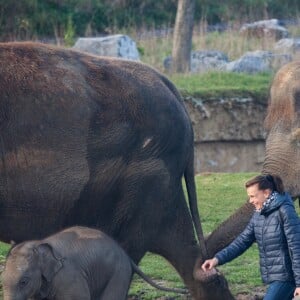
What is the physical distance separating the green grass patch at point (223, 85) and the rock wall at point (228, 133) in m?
0.10

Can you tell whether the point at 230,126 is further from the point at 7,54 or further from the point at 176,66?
the point at 7,54

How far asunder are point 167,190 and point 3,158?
1332 millimetres

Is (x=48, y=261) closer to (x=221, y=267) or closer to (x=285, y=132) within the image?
(x=285, y=132)

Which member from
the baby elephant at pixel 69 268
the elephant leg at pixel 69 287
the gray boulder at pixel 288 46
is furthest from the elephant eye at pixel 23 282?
the gray boulder at pixel 288 46

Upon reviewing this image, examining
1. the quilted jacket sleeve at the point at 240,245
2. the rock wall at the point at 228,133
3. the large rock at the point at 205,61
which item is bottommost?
the rock wall at the point at 228,133

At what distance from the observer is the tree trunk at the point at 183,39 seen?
71.2 ft

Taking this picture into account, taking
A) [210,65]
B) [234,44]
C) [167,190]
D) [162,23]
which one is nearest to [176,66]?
[210,65]

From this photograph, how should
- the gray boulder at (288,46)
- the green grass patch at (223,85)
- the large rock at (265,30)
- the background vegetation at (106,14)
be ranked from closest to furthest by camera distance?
the green grass patch at (223,85), the gray boulder at (288,46), the large rock at (265,30), the background vegetation at (106,14)

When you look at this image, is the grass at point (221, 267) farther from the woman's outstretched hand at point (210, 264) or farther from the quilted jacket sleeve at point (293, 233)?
the quilted jacket sleeve at point (293, 233)

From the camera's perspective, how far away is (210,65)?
74.4ft

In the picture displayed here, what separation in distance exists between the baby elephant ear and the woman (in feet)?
4.63

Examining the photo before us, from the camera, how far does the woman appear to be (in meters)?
8.38

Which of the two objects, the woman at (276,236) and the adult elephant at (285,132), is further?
the adult elephant at (285,132)

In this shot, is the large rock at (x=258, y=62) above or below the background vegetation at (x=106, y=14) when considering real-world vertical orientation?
above
